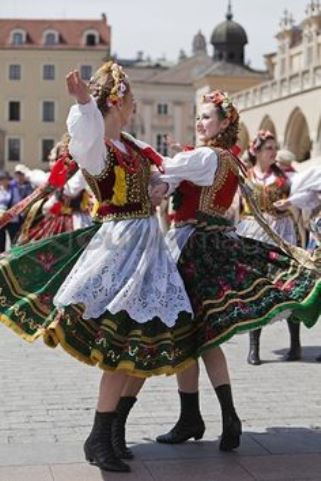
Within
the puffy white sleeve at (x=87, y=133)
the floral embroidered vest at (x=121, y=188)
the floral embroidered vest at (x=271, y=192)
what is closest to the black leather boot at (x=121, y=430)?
the floral embroidered vest at (x=121, y=188)

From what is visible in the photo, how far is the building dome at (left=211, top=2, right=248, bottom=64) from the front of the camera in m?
79.2

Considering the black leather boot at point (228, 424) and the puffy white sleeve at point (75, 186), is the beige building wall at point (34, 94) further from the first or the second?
the black leather boot at point (228, 424)

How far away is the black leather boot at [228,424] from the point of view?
493 centimetres

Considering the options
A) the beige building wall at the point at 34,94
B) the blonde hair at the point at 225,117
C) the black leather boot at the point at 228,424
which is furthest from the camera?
the beige building wall at the point at 34,94

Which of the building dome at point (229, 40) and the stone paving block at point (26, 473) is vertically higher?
the building dome at point (229, 40)

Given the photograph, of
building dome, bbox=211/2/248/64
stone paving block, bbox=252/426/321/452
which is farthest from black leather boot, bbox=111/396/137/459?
building dome, bbox=211/2/248/64

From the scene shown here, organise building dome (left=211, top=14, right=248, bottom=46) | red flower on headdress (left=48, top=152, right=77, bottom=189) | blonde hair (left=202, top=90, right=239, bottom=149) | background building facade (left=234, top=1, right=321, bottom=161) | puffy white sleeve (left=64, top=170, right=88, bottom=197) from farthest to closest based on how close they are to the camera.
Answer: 1. building dome (left=211, top=14, right=248, bottom=46)
2. background building facade (left=234, top=1, right=321, bottom=161)
3. puffy white sleeve (left=64, top=170, right=88, bottom=197)
4. red flower on headdress (left=48, top=152, right=77, bottom=189)
5. blonde hair (left=202, top=90, right=239, bottom=149)

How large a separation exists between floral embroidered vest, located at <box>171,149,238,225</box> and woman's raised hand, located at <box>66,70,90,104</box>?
3.10ft

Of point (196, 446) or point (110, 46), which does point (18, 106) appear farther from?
point (196, 446)

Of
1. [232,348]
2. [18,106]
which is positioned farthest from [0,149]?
[232,348]

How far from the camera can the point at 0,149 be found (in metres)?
81.0

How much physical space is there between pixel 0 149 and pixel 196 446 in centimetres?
7744

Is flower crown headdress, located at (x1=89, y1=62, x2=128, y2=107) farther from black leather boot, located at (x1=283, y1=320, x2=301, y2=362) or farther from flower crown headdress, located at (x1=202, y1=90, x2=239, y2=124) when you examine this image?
black leather boot, located at (x1=283, y1=320, x2=301, y2=362)

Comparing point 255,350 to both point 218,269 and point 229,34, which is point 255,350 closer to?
point 218,269
